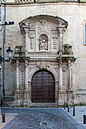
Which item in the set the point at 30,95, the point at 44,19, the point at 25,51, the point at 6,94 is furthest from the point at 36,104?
the point at 44,19

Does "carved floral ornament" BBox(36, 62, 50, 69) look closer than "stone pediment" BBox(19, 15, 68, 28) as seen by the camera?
No

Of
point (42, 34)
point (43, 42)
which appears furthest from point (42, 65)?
point (42, 34)

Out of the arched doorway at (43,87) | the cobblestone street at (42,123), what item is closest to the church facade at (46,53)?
the arched doorway at (43,87)

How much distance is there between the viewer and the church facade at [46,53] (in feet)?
88.9

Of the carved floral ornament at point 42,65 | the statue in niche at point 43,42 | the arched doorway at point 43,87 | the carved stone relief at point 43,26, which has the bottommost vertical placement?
the arched doorway at point 43,87

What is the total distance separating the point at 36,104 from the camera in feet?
89.1

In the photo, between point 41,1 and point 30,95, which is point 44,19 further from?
point 30,95

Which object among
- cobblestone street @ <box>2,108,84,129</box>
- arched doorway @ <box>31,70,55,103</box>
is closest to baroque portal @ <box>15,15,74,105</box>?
arched doorway @ <box>31,70,55,103</box>

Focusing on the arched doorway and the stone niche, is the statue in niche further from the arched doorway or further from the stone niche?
the arched doorway

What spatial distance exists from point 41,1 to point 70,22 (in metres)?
3.16

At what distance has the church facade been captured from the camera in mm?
27094

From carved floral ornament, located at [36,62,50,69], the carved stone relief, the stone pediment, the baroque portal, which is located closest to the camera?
the baroque portal

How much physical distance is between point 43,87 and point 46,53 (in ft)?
9.52

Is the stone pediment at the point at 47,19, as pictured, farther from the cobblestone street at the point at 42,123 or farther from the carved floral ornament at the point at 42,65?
the cobblestone street at the point at 42,123
